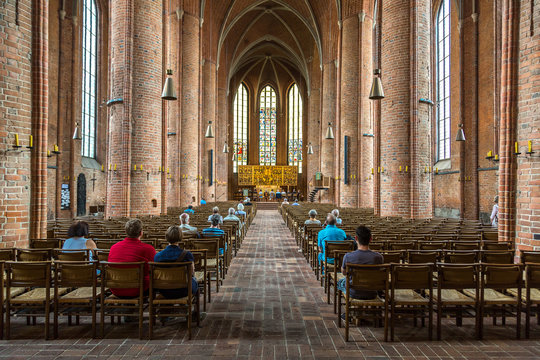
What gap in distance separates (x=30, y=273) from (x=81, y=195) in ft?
52.6

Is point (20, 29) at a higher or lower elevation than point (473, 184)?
higher

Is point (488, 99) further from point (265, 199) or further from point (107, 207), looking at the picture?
point (265, 199)

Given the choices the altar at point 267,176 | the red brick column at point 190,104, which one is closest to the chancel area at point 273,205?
the red brick column at point 190,104

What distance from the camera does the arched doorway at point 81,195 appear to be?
18000 millimetres

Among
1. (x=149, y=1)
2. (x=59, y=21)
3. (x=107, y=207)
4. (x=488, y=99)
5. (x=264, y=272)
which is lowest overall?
(x=264, y=272)

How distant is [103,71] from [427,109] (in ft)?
56.6

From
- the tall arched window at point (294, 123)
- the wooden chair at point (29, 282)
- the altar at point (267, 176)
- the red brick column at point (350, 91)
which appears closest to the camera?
the wooden chair at point (29, 282)

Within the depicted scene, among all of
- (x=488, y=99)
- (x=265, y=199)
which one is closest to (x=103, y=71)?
(x=488, y=99)

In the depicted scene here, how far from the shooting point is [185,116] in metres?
20.8

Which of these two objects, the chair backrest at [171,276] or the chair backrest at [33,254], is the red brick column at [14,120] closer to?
the chair backrest at [33,254]

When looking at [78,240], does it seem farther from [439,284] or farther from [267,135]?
[267,135]

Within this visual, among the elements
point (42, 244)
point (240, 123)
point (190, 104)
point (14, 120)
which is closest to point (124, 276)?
point (42, 244)

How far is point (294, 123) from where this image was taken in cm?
4609

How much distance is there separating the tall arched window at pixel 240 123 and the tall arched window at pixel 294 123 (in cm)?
551
